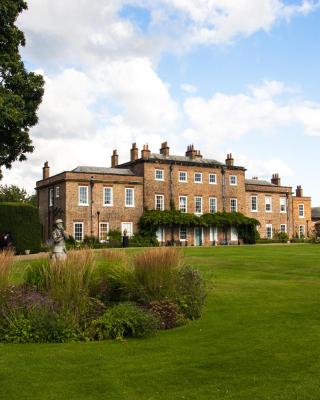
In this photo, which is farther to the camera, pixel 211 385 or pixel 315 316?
pixel 315 316

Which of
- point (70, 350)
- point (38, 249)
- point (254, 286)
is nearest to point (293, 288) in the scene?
point (254, 286)

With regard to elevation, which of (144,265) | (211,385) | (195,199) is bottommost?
(211,385)

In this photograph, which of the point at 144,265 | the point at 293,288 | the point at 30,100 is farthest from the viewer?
the point at 30,100

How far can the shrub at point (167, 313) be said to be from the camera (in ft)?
30.3

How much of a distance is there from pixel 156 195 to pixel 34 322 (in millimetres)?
35548

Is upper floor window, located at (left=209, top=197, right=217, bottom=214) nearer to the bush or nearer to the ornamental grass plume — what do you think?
the bush

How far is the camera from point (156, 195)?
1726 inches

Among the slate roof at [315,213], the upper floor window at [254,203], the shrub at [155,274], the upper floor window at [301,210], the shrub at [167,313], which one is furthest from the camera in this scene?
the slate roof at [315,213]

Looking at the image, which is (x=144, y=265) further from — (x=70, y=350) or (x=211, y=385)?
(x=211, y=385)

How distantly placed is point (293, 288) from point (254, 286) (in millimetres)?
991

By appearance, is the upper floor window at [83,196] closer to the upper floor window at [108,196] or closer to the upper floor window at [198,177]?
the upper floor window at [108,196]

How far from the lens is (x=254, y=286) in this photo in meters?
13.1

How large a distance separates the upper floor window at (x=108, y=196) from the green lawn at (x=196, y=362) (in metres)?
31.3

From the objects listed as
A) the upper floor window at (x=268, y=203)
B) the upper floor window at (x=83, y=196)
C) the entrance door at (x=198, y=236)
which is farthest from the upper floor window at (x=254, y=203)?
the upper floor window at (x=83, y=196)
